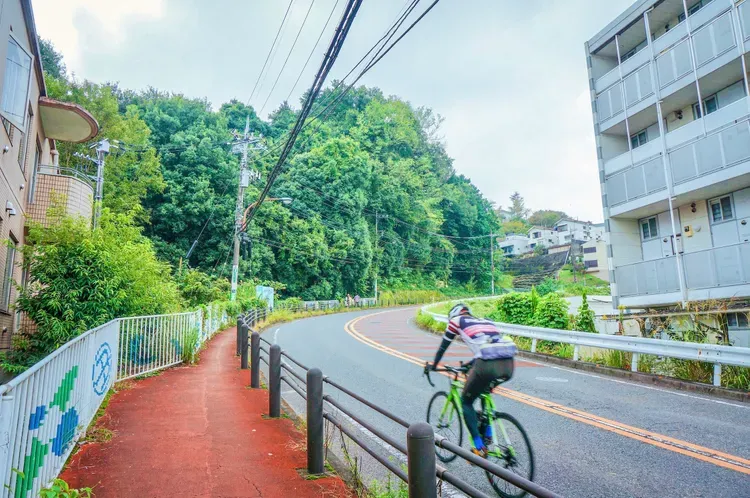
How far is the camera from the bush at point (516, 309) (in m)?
16.2

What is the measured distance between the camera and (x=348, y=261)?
47.2 meters

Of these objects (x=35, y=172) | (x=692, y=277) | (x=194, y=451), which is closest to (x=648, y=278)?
(x=692, y=277)

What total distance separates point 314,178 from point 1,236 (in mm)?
36826

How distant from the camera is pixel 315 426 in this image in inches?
184

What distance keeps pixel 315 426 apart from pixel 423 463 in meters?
2.10

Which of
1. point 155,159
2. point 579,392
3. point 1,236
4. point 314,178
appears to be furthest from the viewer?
point 314,178

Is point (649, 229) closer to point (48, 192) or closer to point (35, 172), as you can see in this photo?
point (48, 192)

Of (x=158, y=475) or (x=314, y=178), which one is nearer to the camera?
(x=158, y=475)

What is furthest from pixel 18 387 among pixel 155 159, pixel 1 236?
pixel 155 159

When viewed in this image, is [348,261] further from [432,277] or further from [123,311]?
[123,311]

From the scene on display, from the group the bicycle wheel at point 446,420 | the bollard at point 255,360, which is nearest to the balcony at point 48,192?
the bollard at point 255,360

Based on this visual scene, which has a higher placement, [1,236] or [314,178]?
[314,178]

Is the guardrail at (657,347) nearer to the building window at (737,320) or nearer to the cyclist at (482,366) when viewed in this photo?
the building window at (737,320)

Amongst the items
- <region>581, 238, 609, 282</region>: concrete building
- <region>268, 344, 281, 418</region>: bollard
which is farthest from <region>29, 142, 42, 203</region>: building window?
<region>581, 238, 609, 282</region>: concrete building
